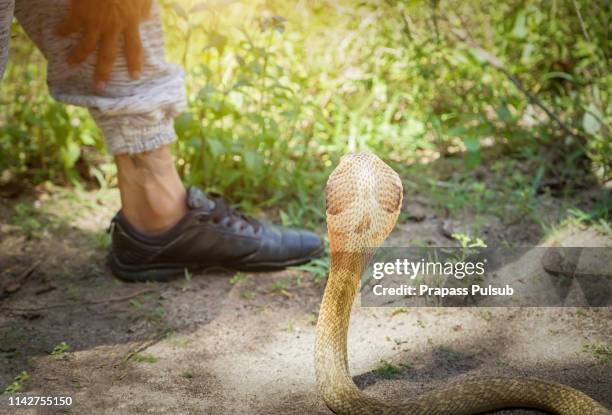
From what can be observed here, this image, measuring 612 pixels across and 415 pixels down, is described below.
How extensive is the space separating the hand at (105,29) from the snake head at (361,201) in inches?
38.5

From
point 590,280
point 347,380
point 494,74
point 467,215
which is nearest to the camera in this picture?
point 347,380

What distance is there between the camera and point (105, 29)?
218cm

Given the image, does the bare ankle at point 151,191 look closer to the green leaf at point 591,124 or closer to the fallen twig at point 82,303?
the fallen twig at point 82,303

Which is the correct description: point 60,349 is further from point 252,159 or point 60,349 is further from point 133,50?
point 252,159

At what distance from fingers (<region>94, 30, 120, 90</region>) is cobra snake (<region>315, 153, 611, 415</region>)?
3.22 feet

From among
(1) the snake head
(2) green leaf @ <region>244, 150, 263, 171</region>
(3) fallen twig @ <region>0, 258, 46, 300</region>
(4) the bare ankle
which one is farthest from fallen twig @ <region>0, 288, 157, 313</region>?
(1) the snake head

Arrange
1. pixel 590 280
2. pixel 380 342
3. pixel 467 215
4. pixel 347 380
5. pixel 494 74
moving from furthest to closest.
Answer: pixel 494 74, pixel 467 215, pixel 590 280, pixel 380 342, pixel 347 380

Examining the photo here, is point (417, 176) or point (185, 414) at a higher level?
point (417, 176)

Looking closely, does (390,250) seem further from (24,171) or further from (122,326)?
(24,171)

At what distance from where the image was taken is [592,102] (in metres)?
3.13

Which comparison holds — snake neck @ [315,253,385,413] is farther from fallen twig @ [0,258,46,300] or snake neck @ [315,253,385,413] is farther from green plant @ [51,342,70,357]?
fallen twig @ [0,258,46,300]

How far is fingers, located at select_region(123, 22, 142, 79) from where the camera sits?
7.30 feet

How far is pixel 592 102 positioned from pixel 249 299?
74.2 inches

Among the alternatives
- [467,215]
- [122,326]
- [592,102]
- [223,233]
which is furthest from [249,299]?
[592,102]
